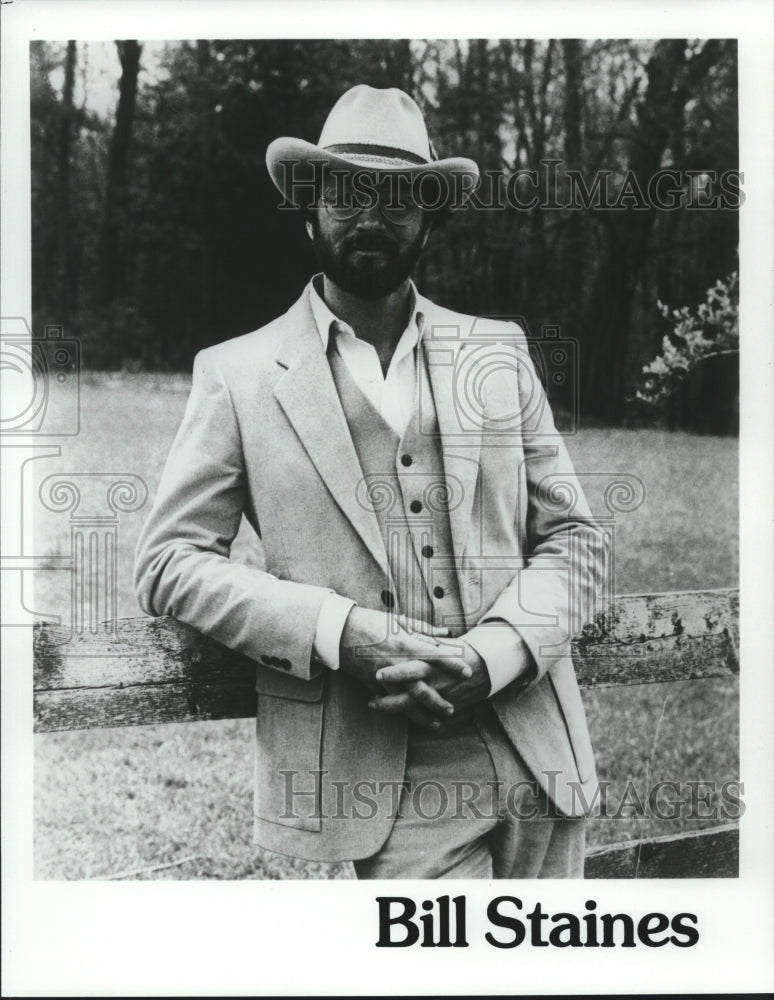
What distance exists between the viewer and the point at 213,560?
3.55 metres

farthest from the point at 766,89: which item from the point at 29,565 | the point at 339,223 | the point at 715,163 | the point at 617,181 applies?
the point at 29,565

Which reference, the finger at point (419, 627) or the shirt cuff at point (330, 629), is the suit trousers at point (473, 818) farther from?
the shirt cuff at point (330, 629)

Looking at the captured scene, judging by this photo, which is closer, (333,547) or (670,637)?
(333,547)

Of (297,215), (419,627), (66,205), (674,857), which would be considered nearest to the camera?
(419,627)

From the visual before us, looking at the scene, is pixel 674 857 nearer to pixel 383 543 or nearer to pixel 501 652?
pixel 501 652

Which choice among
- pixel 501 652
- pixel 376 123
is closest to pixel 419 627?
pixel 501 652

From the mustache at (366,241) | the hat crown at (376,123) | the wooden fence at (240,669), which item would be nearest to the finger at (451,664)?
the wooden fence at (240,669)

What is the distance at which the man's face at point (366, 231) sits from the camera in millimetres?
3598

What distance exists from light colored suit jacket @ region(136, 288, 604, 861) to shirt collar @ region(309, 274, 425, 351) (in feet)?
0.09

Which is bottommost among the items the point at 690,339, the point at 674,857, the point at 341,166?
the point at 674,857

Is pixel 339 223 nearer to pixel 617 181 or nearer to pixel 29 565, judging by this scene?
pixel 617 181

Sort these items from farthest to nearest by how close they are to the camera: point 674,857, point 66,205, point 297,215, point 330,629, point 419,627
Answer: point 674,857 < point 66,205 < point 297,215 < point 419,627 < point 330,629

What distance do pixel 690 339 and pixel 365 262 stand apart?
1.16 metres

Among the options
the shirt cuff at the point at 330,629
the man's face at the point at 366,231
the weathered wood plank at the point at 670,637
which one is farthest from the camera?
the weathered wood plank at the point at 670,637
